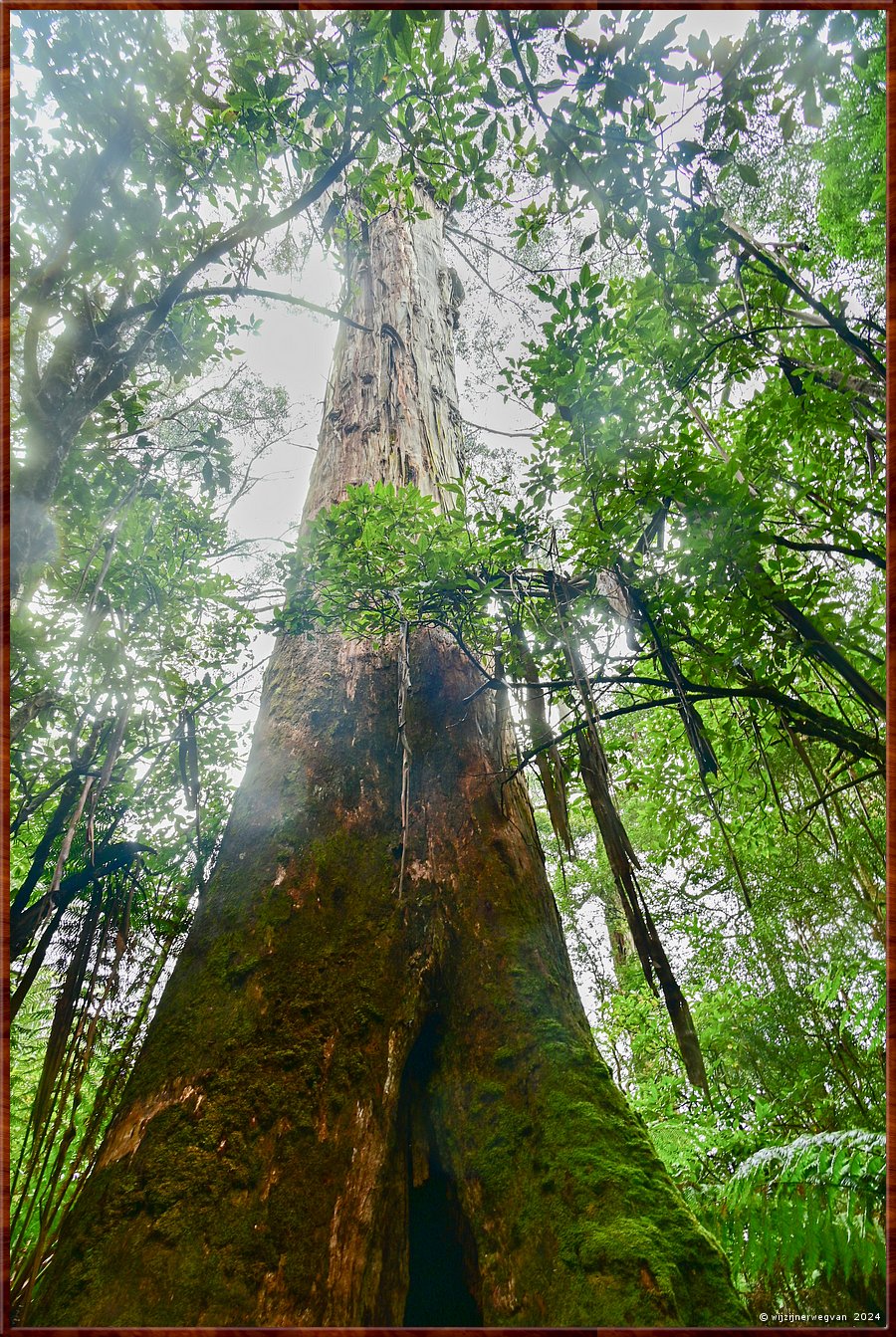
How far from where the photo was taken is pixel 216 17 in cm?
164

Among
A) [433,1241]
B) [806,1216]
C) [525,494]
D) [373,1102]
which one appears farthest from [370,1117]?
[525,494]

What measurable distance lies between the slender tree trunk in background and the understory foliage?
0.32 meters

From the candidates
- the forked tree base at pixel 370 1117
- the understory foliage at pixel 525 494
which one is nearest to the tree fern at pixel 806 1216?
the understory foliage at pixel 525 494

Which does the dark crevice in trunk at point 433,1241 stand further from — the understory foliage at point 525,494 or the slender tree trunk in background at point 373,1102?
the understory foliage at point 525,494

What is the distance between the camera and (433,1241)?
1.46 meters

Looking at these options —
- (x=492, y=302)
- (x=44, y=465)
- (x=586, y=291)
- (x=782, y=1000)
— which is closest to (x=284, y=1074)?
(x=44, y=465)

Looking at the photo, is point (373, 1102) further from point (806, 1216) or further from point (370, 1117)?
point (806, 1216)

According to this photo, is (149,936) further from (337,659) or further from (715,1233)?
(715,1233)

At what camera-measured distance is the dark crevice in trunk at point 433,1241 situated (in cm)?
137

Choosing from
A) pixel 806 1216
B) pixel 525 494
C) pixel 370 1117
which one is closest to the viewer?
pixel 370 1117

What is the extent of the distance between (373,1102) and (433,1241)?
1.20 feet

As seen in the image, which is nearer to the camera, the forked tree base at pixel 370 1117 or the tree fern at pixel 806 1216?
the forked tree base at pixel 370 1117

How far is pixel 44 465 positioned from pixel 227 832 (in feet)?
3.86

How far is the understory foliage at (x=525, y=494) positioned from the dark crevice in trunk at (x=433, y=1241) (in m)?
0.64
